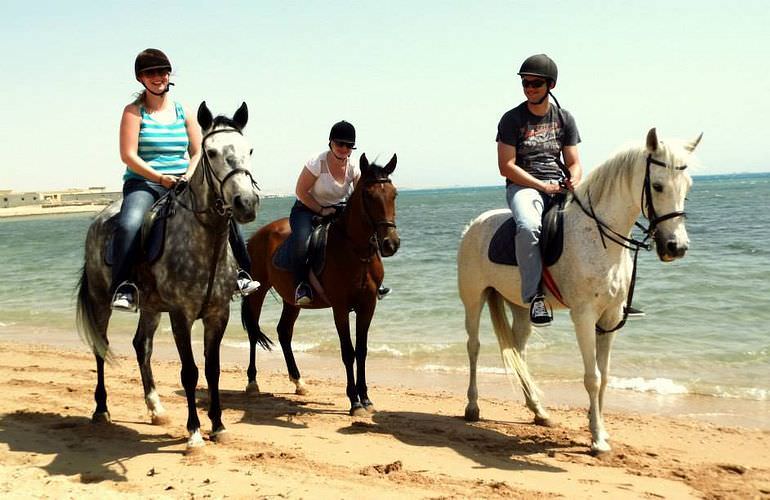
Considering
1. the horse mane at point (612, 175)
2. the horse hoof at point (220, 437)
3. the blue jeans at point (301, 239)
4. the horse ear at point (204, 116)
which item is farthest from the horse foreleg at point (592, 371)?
the horse ear at point (204, 116)

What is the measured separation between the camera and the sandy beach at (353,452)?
187 inches

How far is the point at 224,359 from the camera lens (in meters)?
10.3

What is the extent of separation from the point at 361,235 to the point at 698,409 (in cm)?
399

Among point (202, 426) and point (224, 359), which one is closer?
point (202, 426)

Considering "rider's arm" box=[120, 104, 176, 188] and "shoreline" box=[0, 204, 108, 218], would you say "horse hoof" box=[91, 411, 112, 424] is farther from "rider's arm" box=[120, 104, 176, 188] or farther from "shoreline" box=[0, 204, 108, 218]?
"shoreline" box=[0, 204, 108, 218]

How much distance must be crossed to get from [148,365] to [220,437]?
3.81 ft

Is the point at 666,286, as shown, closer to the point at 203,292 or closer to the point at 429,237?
the point at 203,292

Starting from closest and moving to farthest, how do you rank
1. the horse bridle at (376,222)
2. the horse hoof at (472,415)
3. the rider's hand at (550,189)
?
the rider's hand at (550,189) → the horse bridle at (376,222) → the horse hoof at (472,415)

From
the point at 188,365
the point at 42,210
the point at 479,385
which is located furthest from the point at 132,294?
the point at 42,210

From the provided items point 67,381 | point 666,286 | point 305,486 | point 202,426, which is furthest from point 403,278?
point 305,486

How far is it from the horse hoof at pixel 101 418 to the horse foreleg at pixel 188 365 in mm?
1264

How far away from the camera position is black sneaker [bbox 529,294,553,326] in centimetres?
567

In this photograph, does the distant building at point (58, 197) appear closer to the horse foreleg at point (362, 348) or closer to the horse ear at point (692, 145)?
the horse foreleg at point (362, 348)

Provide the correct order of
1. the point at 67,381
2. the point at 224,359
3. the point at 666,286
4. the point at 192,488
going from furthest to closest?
the point at 666,286
the point at 224,359
the point at 67,381
the point at 192,488
